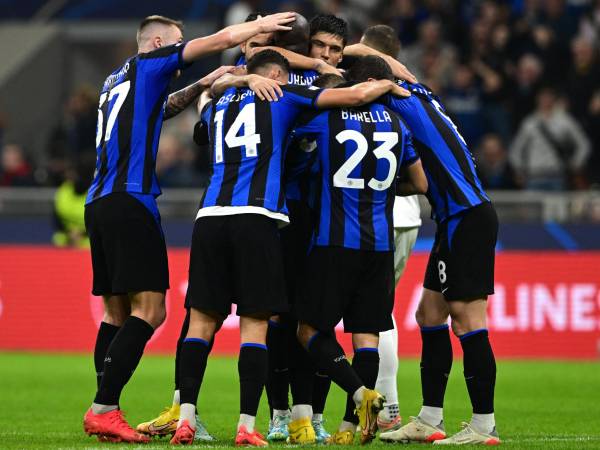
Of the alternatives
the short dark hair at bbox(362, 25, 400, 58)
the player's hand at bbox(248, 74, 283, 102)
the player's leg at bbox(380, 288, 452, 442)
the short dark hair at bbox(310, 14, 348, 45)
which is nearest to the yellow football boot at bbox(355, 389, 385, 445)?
the player's leg at bbox(380, 288, 452, 442)

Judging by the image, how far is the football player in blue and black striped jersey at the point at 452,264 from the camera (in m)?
7.45

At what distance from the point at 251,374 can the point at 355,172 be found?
1299mm

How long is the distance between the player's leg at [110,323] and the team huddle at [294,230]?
80 millimetres

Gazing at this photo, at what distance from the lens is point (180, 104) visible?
27.1 feet

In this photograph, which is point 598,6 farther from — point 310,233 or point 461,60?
point 310,233

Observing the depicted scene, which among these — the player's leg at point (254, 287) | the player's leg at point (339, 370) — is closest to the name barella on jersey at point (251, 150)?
the player's leg at point (254, 287)

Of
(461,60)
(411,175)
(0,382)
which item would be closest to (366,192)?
(411,175)

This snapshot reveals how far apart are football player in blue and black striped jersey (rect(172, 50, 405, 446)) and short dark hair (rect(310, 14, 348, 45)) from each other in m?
0.82

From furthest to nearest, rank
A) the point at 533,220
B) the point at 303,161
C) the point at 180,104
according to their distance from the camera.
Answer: the point at 533,220 < the point at 180,104 < the point at 303,161

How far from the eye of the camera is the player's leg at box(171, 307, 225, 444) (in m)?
7.05

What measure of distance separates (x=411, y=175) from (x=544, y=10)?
11.4 m

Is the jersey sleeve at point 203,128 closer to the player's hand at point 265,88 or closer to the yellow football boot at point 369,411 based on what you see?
the player's hand at point 265,88

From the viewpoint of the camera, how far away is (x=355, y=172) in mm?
7438

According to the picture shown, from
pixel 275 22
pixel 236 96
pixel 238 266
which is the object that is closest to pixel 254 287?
pixel 238 266
